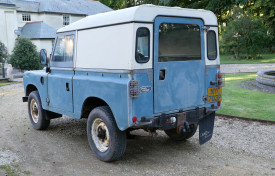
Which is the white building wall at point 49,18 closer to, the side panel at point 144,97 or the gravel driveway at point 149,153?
the gravel driveway at point 149,153

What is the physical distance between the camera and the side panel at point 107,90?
171 inches

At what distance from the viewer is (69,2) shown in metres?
40.3

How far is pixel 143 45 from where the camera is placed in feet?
14.6

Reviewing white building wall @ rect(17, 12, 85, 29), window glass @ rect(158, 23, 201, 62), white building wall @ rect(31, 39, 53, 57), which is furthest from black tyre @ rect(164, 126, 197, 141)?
white building wall @ rect(17, 12, 85, 29)

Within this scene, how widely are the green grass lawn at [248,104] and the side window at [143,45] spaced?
4513mm

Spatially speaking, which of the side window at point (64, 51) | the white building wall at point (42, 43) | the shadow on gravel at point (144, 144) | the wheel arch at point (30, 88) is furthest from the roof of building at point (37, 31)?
the side window at point (64, 51)

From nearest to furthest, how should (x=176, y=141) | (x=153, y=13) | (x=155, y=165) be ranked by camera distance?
(x=153, y=13)
(x=155, y=165)
(x=176, y=141)

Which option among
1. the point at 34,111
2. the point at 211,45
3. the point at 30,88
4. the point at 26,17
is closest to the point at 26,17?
the point at 26,17

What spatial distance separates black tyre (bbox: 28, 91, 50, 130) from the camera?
6914mm

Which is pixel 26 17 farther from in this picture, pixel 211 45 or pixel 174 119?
pixel 174 119

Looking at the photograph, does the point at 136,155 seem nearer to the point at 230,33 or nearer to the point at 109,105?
the point at 109,105

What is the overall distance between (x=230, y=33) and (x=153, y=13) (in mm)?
27917

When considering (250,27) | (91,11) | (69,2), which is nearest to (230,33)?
(250,27)

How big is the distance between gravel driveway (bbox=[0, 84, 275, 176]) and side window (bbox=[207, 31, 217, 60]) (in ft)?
5.90
